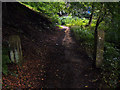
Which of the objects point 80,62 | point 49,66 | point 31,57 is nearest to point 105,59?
point 80,62

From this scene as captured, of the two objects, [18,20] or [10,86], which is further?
[18,20]

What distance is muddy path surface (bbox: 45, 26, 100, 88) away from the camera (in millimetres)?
3990

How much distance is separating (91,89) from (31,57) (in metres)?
3.18

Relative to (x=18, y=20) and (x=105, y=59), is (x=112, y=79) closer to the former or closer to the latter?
(x=105, y=59)

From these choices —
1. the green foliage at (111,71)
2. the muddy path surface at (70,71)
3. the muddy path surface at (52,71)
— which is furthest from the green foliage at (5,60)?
the green foliage at (111,71)

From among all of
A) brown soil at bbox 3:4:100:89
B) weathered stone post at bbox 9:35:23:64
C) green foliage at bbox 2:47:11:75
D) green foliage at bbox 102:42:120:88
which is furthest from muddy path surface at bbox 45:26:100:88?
green foliage at bbox 2:47:11:75

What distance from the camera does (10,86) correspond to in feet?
11.6

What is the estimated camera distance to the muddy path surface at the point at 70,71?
3.99 meters

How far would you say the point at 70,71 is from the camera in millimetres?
4684

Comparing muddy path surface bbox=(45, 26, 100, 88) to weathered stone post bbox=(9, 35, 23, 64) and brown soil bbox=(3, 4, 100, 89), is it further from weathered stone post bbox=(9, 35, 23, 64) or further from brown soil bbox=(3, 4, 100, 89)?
weathered stone post bbox=(9, 35, 23, 64)

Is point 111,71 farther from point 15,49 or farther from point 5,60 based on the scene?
point 5,60

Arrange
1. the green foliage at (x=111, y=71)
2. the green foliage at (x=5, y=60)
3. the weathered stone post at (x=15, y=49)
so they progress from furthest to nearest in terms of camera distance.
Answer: the weathered stone post at (x=15, y=49) < the green foliage at (x=111, y=71) < the green foliage at (x=5, y=60)

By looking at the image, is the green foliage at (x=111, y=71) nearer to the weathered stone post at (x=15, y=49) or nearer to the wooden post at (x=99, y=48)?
the wooden post at (x=99, y=48)

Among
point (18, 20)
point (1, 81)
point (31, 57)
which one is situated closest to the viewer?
point (1, 81)
